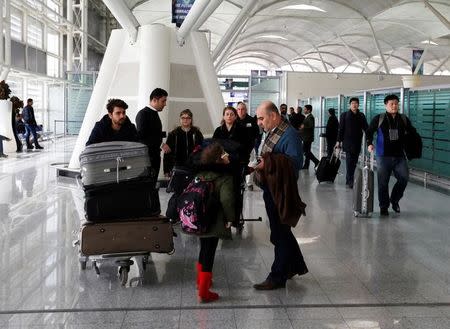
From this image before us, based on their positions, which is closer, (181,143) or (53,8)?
(181,143)

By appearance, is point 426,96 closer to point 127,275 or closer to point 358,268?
point 358,268

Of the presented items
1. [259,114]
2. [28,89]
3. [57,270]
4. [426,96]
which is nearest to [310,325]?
[259,114]

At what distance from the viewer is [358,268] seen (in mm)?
5590

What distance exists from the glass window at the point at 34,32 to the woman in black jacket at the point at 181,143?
730 inches

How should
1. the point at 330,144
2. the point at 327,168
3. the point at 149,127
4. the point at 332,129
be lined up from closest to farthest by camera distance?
1. the point at 149,127
2. the point at 327,168
3. the point at 332,129
4. the point at 330,144

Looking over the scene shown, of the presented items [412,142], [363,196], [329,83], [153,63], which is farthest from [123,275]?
[329,83]

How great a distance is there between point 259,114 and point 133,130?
1424 mm

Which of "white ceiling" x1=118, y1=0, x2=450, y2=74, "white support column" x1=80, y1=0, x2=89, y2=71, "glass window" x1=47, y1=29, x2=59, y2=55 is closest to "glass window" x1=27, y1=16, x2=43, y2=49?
"glass window" x1=47, y1=29, x2=59, y2=55

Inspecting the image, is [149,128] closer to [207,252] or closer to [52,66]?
[207,252]

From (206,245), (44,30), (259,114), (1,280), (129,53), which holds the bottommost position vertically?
(1,280)

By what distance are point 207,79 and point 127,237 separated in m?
8.40

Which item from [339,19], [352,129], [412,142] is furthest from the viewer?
[339,19]

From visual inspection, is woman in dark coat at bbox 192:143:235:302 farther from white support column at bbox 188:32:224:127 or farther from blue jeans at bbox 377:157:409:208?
white support column at bbox 188:32:224:127

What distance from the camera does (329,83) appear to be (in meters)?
32.0
